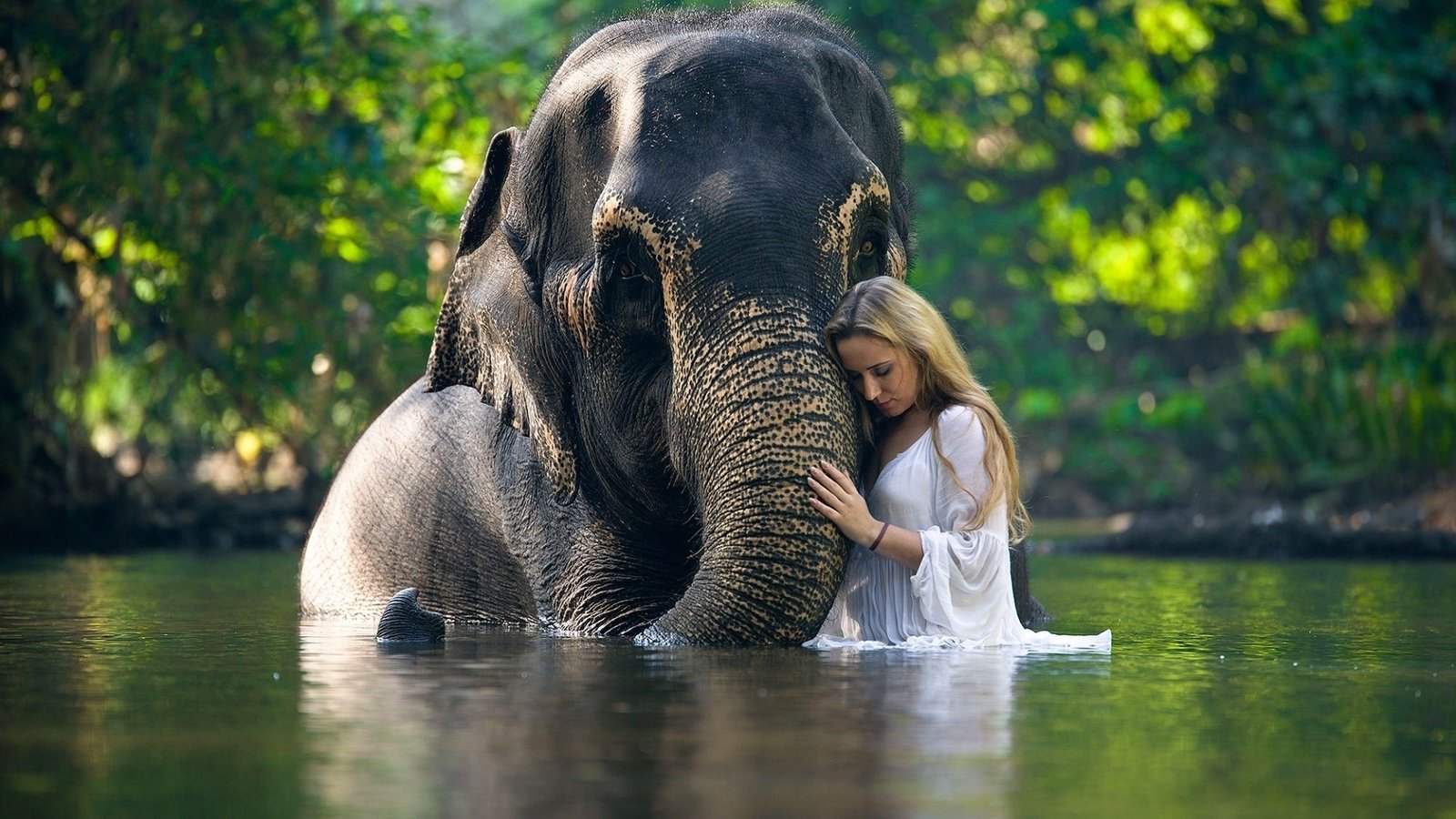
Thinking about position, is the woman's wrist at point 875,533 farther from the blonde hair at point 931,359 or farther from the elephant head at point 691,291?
the blonde hair at point 931,359

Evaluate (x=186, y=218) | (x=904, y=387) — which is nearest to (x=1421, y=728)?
(x=904, y=387)

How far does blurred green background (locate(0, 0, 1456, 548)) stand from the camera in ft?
44.3

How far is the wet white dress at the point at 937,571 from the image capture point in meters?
6.25

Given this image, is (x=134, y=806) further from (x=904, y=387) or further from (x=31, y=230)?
(x=31, y=230)

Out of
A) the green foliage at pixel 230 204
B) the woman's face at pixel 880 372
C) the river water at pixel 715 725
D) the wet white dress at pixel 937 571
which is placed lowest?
the river water at pixel 715 725

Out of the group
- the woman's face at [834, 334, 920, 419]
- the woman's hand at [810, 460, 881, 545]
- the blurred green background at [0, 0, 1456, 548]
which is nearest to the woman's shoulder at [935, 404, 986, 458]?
the woman's face at [834, 334, 920, 419]

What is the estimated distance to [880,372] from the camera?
6090mm

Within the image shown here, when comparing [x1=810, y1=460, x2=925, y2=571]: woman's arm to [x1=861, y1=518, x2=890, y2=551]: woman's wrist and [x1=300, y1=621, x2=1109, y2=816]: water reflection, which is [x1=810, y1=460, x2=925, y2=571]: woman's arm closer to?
[x1=861, y1=518, x2=890, y2=551]: woman's wrist

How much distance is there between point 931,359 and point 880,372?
8.0 inches

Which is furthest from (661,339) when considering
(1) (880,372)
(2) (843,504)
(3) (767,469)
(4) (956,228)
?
(4) (956,228)

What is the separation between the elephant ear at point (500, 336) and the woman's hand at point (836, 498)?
56.0 inches

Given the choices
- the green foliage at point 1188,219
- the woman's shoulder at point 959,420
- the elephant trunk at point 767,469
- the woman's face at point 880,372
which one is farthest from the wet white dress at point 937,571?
the green foliage at point 1188,219

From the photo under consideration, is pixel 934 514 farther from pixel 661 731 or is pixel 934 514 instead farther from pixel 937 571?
pixel 661 731

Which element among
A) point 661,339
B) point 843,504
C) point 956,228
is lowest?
point 843,504
